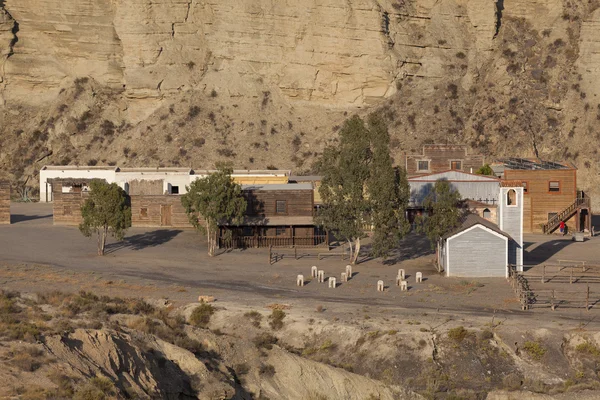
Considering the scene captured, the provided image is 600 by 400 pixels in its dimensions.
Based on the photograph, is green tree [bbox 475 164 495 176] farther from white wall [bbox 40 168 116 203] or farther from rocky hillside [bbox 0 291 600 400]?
rocky hillside [bbox 0 291 600 400]

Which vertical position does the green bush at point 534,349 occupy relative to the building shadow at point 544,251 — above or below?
below

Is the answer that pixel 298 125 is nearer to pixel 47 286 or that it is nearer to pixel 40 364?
pixel 47 286

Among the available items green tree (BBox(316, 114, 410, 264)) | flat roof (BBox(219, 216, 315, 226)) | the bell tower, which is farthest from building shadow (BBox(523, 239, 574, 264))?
flat roof (BBox(219, 216, 315, 226))

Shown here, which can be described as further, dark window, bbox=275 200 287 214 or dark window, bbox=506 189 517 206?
dark window, bbox=275 200 287 214

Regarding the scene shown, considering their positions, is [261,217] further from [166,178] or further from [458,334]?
[458,334]

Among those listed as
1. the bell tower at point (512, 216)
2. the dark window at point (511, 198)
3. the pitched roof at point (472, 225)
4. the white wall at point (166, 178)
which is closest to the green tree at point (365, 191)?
the pitched roof at point (472, 225)

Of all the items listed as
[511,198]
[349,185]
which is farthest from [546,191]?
[349,185]

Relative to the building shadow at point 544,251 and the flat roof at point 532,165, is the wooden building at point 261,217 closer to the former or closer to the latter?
the building shadow at point 544,251
